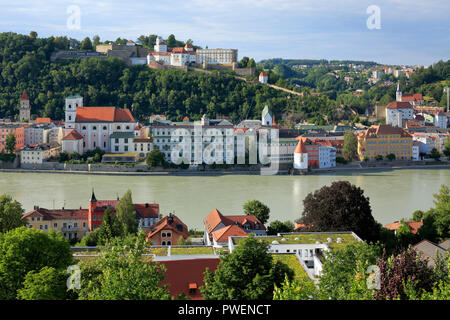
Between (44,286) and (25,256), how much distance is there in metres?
0.60

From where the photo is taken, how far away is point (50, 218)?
351 inches

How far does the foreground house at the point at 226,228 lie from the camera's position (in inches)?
264

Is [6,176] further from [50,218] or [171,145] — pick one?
[50,218]

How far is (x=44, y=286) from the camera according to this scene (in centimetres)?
365

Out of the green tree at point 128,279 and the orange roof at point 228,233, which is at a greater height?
the green tree at point 128,279

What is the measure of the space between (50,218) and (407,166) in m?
12.5

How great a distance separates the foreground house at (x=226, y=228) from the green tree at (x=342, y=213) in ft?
2.41

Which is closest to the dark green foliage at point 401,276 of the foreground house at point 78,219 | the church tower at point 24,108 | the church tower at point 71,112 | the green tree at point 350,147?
the foreground house at point 78,219

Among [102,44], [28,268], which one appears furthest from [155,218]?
[102,44]

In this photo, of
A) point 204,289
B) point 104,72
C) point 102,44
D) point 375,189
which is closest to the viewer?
point 204,289

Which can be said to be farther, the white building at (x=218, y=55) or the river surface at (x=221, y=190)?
the white building at (x=218, y=55)

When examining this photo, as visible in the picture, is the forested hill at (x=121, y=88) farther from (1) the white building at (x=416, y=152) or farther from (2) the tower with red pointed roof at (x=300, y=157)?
(2) the tower with red pointed roof at (x=300, y=157)

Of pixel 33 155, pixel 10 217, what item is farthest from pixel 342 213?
pixel 33 155

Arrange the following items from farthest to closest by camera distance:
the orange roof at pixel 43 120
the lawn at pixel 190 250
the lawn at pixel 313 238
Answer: the orange roof at pixel 43 120
the lawn at pixel 313 238
the lawn at pixel 190 250
